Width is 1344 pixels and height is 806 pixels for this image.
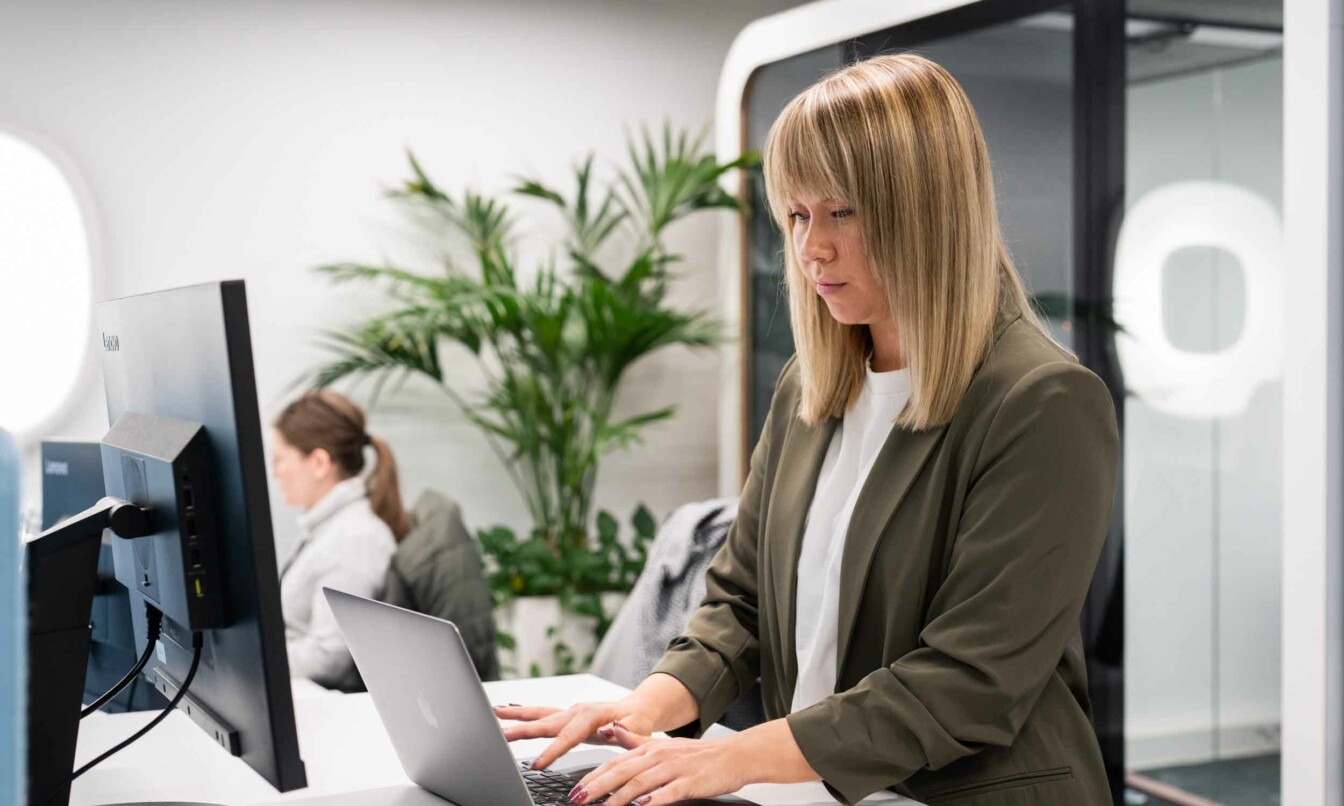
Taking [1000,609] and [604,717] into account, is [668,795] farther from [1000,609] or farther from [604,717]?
[1000,609]

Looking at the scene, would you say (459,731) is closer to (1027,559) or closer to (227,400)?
(227,400)

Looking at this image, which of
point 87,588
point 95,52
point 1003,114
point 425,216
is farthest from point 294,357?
point 87,588

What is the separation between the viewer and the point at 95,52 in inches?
162

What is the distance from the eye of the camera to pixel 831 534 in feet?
5.02

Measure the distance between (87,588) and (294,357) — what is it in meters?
3.33

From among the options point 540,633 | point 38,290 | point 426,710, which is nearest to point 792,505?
point 426,710

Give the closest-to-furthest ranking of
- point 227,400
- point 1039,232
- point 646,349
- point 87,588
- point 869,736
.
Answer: point 227,400 < point 87,588 < point 869,736 < point 1039,232 < point 646,349

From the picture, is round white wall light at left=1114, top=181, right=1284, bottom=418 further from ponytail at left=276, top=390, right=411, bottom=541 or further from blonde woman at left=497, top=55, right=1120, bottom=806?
ponytail at left=276, top=390, right=411, bottom=541

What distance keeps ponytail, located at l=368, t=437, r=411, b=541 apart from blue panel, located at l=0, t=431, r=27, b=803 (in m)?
2.72

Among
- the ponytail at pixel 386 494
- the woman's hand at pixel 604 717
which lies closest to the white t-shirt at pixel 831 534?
the woman's hand at pixel 604 717

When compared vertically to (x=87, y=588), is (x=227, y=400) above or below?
above

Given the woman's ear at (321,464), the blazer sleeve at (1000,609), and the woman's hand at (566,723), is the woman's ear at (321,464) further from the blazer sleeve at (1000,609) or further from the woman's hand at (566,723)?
the blazer sleeve at (1000,609)

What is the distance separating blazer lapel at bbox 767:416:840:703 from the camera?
154 centimetres

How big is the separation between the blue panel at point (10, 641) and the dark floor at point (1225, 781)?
263 centimetres
